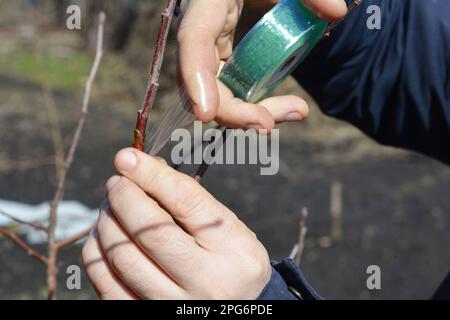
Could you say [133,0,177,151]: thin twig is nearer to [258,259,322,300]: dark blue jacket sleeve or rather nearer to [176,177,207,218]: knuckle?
[176,177,207,218]: knuckle

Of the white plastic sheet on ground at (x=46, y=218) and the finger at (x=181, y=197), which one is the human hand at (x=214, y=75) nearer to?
the finger at (x=181, y=197)

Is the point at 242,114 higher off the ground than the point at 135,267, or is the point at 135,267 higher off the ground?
the point at 242,114

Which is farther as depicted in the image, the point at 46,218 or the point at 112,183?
the point at 46,218

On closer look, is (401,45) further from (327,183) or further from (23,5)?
(23,5)

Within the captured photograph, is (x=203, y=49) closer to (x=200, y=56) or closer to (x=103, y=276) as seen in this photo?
(x=200, y=56)

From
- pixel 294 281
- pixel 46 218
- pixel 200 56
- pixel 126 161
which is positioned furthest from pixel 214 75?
pixel 46 218

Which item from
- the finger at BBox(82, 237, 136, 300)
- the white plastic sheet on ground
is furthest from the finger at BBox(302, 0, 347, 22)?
A: the white plastic sheet on ground

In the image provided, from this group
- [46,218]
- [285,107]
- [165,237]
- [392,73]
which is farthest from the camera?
[46,218]
